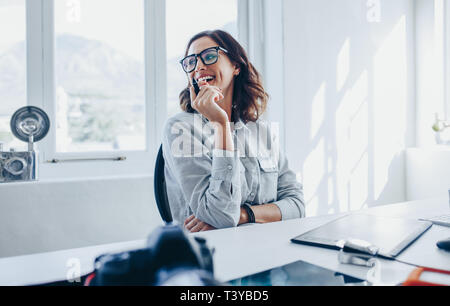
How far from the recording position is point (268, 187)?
1.34 m

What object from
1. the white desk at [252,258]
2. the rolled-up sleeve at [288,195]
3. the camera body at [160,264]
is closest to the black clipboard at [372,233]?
the white desk at [252,258]

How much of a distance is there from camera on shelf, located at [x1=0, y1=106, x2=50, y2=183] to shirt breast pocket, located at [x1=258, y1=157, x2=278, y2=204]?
3.58 ft

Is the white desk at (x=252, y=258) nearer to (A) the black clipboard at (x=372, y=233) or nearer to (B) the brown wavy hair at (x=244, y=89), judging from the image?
(A) the black clipboard at (x=372, y=233)

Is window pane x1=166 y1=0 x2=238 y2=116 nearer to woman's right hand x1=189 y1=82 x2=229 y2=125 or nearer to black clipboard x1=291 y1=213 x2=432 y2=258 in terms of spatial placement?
woman's right hand x1=189 y1=82 x2=229 y2=125

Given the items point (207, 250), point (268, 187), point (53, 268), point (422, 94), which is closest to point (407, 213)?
point (268, 187)

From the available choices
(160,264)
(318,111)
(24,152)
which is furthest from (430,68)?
(160,264)

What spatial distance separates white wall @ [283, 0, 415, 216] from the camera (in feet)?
7.94

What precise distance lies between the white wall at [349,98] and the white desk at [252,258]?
159cm

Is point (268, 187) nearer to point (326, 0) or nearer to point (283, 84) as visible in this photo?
point (283, 84)

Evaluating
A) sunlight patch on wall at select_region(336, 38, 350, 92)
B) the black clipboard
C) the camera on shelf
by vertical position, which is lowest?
the black clipboard

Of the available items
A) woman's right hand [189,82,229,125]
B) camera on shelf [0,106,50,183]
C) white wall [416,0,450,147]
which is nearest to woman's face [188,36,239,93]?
woman's right hand [189,82,229,125]

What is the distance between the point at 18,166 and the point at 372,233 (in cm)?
155

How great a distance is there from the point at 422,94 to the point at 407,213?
2.27m

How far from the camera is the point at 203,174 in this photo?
45.9 inches
